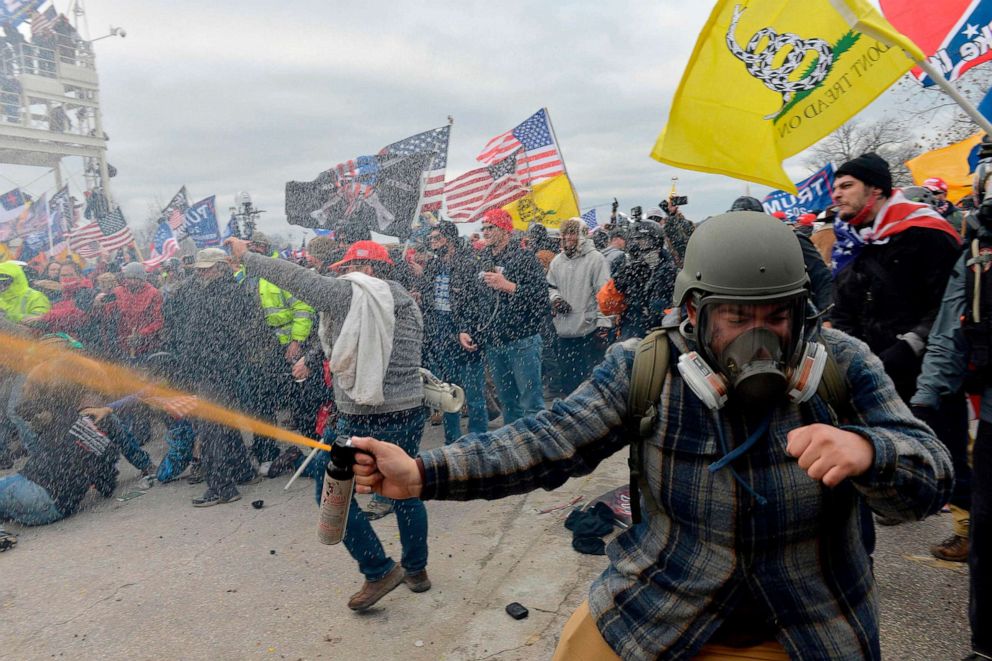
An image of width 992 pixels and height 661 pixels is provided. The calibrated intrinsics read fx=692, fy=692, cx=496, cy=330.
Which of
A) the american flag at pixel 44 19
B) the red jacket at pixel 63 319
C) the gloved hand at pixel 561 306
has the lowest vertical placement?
the red jacket at pixel 63 319

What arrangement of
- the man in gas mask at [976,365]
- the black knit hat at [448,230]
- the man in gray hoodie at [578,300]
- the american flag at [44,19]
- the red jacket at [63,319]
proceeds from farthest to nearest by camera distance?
the american flag at [44,19]
the red jacket at [63,319]
the black knit hat at [448,230]
the man in gray hoodie at [578,300]
the man in gas mask at [976,365]

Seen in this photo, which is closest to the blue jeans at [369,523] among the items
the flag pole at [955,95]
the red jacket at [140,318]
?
the flag pole at [955,95]

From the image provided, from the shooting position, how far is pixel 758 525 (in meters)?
1.59

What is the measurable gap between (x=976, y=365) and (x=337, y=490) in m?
2.63

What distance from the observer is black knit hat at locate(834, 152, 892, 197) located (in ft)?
12.9

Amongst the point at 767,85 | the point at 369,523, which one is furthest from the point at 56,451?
the point at 767,85

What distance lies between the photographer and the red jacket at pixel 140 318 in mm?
7797

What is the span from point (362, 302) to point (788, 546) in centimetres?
302

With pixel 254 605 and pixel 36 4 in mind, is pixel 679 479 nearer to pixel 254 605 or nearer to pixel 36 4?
pixel 254 605

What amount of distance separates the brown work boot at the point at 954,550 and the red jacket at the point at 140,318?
753cm

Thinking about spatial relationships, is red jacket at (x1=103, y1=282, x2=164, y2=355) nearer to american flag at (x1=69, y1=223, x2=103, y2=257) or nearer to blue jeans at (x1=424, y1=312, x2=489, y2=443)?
blue jeans at (x1=424, y1=312, x2=489, y2=443)

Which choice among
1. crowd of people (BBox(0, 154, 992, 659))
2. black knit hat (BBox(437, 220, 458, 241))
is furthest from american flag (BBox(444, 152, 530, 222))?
black knit hat (BBox(437, 220, 458, 241))

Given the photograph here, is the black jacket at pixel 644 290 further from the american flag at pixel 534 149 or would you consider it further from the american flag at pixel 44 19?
the american flag at pixel 44 19

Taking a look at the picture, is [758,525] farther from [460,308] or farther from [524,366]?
[460,308]
